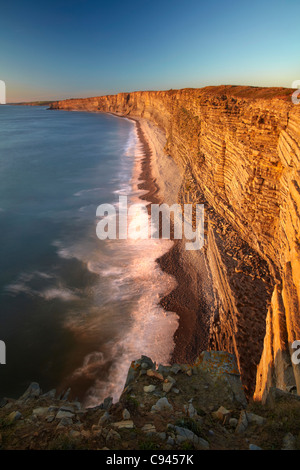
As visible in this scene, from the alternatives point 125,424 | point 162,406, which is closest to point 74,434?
point 125,424

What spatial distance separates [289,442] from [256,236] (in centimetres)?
866

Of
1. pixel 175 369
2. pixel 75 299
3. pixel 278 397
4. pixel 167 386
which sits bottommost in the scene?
pixel 75 299

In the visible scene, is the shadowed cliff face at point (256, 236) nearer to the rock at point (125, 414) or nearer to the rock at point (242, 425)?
the rock at point (242, 425)

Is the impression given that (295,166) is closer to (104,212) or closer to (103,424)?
(103,424)

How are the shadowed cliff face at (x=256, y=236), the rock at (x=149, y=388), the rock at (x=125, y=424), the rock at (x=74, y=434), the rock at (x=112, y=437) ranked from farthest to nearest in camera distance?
the shadowed cliff face at (x=256, y=236) → the rock at (x=149, y=388) → the rock at (x=125, y=424) → the rock at (x=74, y=434) → the rock at (x=112, y=437)

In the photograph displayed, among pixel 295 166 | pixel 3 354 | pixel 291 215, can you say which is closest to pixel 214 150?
pixel 295 166

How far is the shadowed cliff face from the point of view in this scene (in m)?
6.27

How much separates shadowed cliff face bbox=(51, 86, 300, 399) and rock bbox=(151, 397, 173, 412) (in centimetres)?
203

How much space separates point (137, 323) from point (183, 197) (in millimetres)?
11467

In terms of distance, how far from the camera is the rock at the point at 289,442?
350 centimetres

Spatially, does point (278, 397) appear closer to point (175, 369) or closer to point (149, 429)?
point (149, 429)

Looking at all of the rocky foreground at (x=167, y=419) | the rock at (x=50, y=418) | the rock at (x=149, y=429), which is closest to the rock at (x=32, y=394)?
the rocky foreground at (x=167, y=419)

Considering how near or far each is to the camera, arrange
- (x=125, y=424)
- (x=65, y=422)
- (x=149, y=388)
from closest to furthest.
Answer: (x=125, y=424), (x=65, y=422), (x=149, y=388)

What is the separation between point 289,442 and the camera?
356 centimetres
